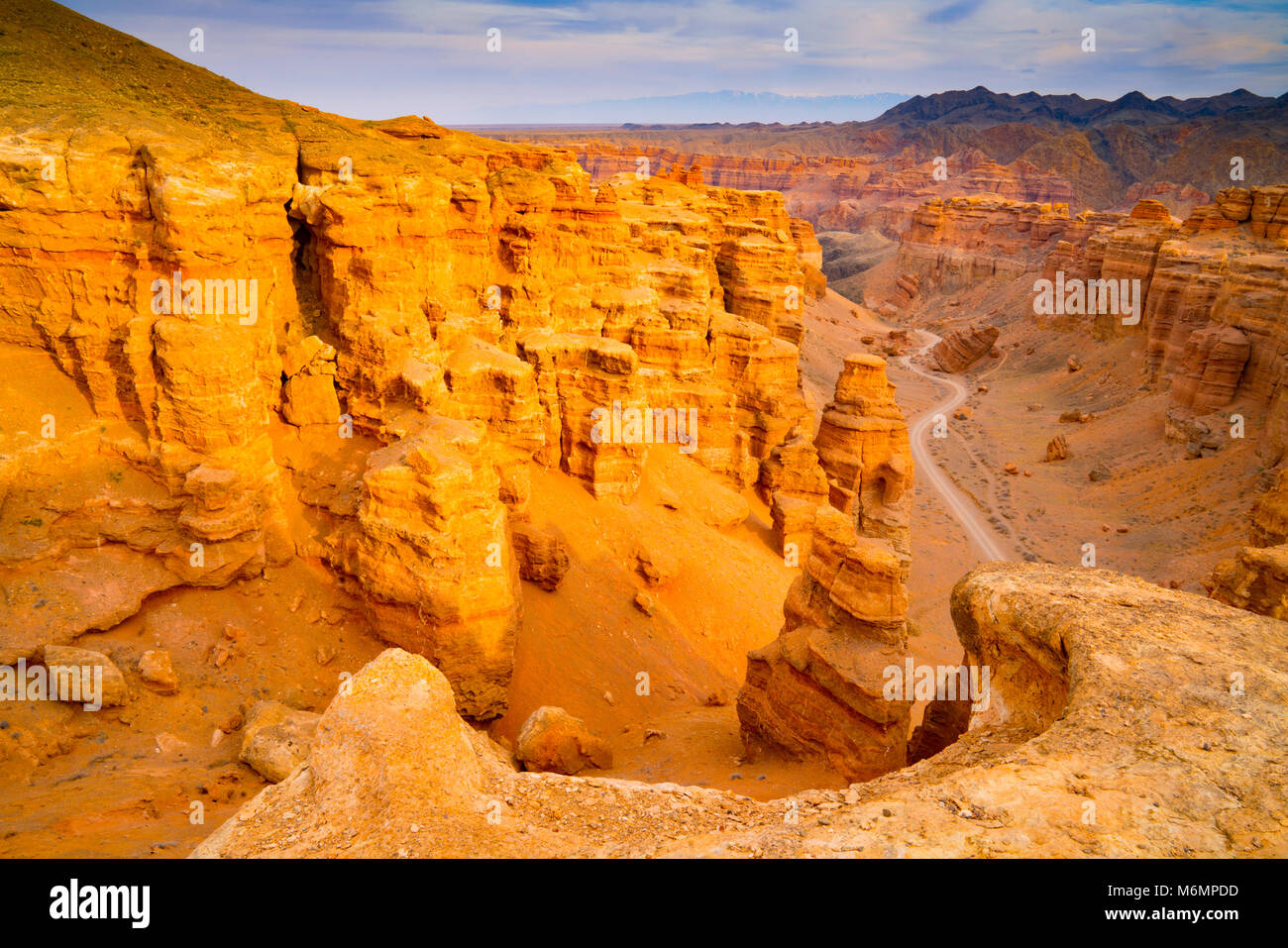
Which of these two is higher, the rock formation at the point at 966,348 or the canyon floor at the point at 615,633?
the rock formation at the point at 966,348

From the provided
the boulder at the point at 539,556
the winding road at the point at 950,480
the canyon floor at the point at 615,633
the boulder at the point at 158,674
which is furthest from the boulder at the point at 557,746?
the winding road at the point at 950,480

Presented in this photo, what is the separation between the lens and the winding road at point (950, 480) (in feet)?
111

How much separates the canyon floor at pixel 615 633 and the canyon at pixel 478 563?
0.32ft

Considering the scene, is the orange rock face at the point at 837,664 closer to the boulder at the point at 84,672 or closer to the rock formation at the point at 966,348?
the boulder at the point at 84,672

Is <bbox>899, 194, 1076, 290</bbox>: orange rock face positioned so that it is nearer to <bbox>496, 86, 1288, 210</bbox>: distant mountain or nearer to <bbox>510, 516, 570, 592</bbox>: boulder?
<bbox>496, 86, 1288, 210</bbox>: distant mountain

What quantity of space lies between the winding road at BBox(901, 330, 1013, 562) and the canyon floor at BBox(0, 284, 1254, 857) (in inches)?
18.4

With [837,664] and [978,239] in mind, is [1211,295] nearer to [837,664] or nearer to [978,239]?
[837,664]

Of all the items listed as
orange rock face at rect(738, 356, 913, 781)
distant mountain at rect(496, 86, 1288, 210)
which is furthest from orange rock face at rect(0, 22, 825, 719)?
distant mountain at rect(496, 86, 1288, 210)

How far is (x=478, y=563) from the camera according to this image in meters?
13.7

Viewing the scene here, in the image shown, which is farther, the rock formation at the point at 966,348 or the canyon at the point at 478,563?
the rock formation at the point at 966,348

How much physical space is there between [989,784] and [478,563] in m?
9.58

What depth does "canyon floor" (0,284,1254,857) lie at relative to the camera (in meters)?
9.40
